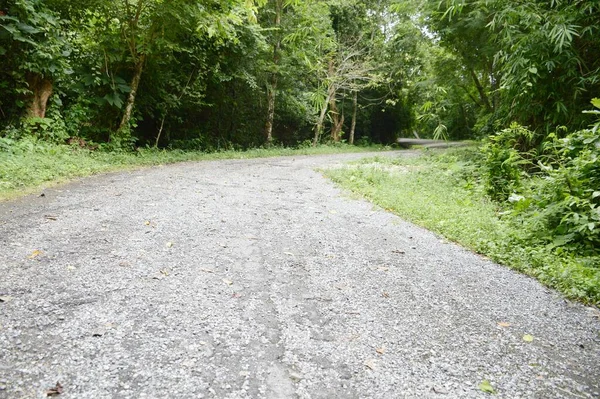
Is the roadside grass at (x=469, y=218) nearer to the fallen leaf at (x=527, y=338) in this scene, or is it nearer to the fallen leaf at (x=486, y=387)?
the fallen leaf at (x=527, y=338)

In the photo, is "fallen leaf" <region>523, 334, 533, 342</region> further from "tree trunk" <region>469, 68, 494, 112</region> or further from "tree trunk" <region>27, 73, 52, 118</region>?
"tree trunk" <region>469, 68, 494, 112</region>

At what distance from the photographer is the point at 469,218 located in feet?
17.0

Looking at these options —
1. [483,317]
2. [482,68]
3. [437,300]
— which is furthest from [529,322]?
[482,68]

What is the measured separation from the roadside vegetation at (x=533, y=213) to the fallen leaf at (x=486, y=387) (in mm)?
1755

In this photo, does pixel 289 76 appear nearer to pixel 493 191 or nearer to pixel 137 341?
pixel 493 191

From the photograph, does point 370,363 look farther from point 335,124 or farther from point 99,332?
point 335,124

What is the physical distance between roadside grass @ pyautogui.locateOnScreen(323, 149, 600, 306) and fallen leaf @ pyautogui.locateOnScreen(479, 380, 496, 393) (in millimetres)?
1751

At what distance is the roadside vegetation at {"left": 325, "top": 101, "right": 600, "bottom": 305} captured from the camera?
→ 372 centimetres

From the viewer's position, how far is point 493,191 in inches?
255

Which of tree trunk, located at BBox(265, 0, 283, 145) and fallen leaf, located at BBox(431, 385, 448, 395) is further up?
tree trunk, located at BBox(265, 0, 283, 145)

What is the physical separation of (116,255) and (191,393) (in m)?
1.96

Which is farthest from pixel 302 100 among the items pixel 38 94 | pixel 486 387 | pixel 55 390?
pixel 55 390

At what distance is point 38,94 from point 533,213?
988 cm

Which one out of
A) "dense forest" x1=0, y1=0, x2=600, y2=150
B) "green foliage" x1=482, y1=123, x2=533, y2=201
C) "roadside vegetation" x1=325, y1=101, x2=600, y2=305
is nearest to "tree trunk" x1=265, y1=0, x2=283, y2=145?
"dense forest" x1=0, y1=0, x2=600, y2=150
